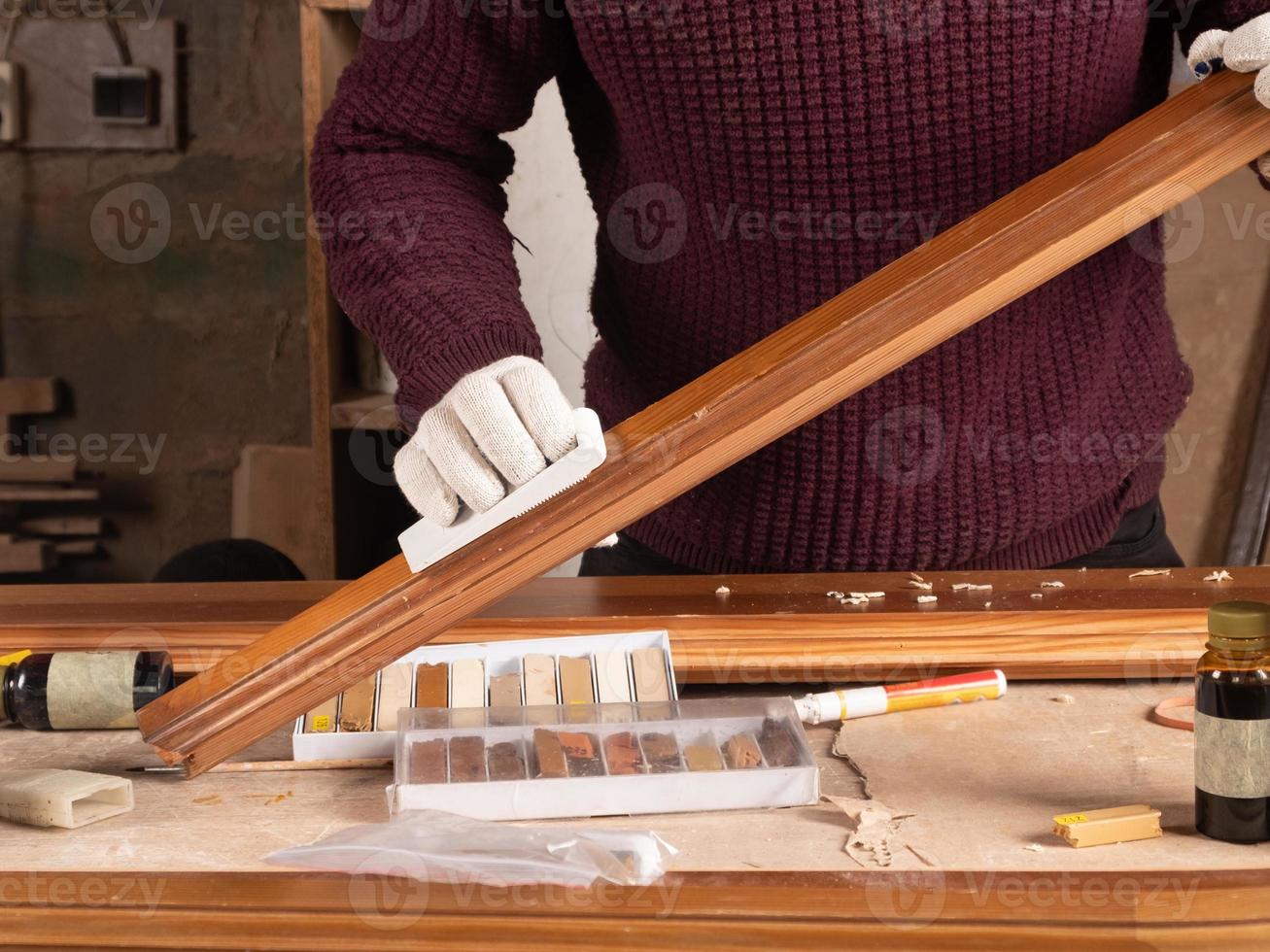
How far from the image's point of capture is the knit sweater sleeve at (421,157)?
1.19 meters

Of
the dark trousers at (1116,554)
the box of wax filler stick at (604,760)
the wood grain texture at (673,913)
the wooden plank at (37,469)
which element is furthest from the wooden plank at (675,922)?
the wooden plank at (37,469)

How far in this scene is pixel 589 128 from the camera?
142cm

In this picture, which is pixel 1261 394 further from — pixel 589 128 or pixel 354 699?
pixel 354 699

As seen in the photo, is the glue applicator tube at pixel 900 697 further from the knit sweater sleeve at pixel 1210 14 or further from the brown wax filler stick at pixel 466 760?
the knit sweater sleeve at pixel 1210 14

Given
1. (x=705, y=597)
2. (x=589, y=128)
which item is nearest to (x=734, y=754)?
→ (x=705, y=597)

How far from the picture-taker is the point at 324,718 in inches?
38.9

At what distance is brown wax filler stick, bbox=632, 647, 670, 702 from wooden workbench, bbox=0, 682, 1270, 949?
141 millimetres

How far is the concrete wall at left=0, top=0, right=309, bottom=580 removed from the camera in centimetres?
298

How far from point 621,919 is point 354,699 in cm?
38

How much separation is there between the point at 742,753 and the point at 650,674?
0.16 meters

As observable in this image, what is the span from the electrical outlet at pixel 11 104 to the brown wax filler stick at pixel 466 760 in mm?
2632

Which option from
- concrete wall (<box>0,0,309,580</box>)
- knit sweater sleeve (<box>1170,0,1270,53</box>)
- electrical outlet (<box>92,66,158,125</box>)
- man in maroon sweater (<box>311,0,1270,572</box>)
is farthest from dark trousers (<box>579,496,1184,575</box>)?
electrical outlet (<box>92,66,158,125</box>)

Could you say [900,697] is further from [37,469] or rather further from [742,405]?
[37,469]

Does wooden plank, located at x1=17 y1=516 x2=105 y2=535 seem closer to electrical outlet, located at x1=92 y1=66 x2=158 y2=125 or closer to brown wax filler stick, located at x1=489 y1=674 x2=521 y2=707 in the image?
electrical outlet, located at x1=92 y1=66 x2=158 y2=125
